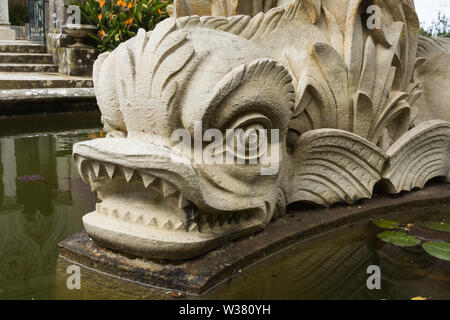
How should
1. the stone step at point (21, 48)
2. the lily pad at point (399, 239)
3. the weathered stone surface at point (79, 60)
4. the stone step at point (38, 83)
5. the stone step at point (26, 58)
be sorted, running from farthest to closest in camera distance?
the stone step at point (21, 48) → the stone step at point (26, 58) → the weathered stone surface at point (79, 60) → the stone step at point (38, 83) → the lily pad at point (399, 239)

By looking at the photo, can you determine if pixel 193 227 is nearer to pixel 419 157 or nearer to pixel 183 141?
pixel 183 141

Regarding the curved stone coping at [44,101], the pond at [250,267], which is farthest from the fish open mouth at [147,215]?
the curved stone coping at [44,101]

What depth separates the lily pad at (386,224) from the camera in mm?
2438

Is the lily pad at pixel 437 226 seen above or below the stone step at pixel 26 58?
below

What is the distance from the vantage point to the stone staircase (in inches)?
206

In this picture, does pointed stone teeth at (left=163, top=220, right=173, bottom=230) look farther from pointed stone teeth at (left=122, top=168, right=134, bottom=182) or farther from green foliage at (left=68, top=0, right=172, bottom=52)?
green foliage at (left=68, top=0, right=172, bottom=52)

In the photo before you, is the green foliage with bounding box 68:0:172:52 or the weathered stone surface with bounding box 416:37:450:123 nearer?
the weathered stone surface with bounding box 416:37:450:123

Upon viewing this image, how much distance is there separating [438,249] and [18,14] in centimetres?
2448

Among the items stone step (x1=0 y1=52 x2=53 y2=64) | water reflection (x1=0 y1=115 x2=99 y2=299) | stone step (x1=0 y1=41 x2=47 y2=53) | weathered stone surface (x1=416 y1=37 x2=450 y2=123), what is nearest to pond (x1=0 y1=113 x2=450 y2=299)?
water reflection (x1=0 y1=115 x2=99 y2=299)

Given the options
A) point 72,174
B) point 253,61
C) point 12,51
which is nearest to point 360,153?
point 253,61

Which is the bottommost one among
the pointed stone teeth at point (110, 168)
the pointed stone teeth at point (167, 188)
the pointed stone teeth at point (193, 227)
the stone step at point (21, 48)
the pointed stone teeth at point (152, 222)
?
the pointed stone teeth at point (193, 227)

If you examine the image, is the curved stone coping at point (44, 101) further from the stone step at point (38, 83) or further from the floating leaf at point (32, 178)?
the floating leaf at point (32, 178)

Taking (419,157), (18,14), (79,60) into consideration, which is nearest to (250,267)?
(419,157)

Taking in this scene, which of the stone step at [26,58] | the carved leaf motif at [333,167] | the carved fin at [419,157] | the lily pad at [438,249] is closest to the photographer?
the lily pad at [438,249]
